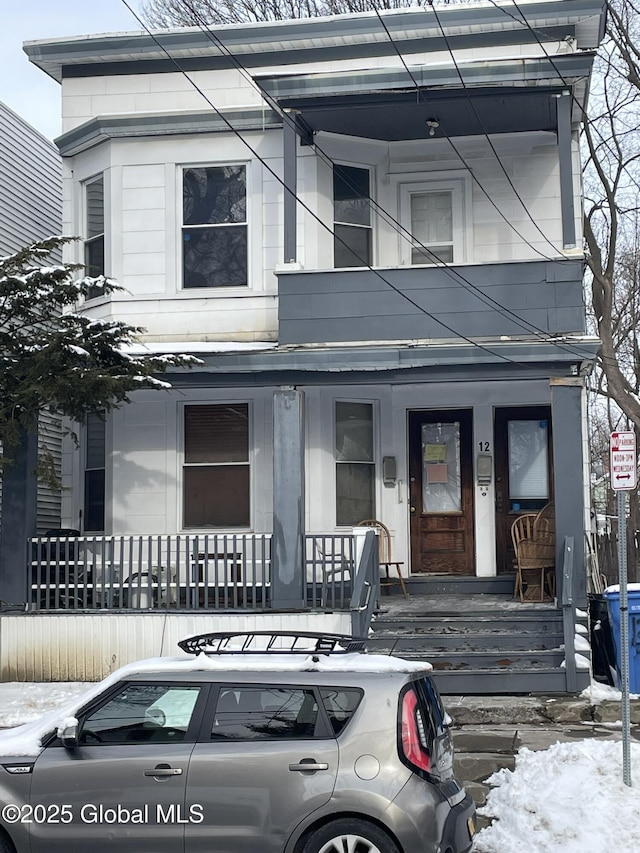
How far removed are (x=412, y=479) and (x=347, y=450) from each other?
3.40 feet

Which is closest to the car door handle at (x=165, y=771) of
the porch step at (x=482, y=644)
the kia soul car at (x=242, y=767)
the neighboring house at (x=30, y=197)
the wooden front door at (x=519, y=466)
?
the kia soul car at (x=242, y=767)

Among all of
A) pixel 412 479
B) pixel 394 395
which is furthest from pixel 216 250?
pixel 412 479

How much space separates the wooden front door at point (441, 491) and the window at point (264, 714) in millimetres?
9217

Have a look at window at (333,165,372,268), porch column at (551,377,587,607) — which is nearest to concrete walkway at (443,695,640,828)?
porch column at (551,377,587,607)

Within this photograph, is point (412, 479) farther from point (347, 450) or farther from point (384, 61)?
point (384, 61)

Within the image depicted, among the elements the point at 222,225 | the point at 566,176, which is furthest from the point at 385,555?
the point at 566,176

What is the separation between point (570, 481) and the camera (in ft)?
43.2

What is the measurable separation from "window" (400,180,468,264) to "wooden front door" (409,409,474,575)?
7.25ft

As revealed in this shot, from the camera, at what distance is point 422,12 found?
15094 mm

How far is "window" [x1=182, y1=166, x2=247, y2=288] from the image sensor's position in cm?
1557

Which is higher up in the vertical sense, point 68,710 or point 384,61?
point 384,61

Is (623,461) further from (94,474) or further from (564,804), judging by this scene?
(94,474)

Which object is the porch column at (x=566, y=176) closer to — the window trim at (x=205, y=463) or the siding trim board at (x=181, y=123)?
the siding trim board at (x=181, y=123)

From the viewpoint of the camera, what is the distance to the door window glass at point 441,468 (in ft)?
51.4
